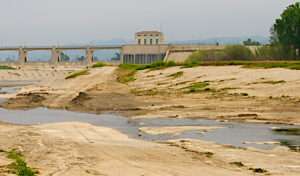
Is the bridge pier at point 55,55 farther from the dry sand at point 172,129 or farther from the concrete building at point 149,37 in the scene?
the dry sand at point 172,129

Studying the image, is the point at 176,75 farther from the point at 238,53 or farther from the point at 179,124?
the point at 238,53

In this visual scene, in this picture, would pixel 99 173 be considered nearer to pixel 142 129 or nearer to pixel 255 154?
pixel 255 154

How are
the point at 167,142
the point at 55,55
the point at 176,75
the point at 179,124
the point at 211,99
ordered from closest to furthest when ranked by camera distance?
the point at 167,142
the point at 179,124
the point at 211,99
the point at 176,75
the point at 55,55

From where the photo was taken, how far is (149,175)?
15.6 metres

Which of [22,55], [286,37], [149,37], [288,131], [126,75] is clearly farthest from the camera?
[22,55]

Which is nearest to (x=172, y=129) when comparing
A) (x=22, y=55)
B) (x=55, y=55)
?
(x=55, y=55)

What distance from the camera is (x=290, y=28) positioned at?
87.6 metres

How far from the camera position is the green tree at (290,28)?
86.3m

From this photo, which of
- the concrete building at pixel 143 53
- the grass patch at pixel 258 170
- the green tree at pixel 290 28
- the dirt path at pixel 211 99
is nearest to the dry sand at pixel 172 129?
the dirt path at pixel 211 99

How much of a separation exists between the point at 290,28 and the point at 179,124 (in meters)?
60.4

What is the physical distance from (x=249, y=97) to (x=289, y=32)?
4976 centimetres

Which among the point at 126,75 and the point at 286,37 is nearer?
the point at 126,75

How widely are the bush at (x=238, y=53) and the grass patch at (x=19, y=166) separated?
85.2 meters

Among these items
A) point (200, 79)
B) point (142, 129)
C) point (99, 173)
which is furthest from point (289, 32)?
point (99, 173)
